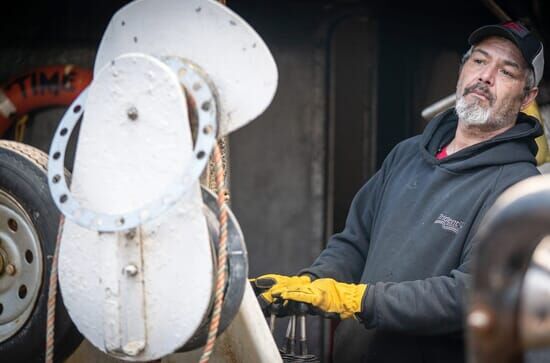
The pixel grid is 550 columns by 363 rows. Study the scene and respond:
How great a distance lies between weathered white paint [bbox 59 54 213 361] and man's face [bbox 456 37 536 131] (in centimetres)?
109

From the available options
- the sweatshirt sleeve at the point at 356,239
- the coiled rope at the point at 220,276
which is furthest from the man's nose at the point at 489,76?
the coiled rope at the point at 220,276

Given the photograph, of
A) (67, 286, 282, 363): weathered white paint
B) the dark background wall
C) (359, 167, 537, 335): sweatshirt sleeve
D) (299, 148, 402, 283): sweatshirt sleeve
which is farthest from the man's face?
the dark background wall

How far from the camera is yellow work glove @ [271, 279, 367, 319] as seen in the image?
2.14m

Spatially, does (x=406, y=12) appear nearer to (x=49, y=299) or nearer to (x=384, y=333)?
(x=384, y=333)

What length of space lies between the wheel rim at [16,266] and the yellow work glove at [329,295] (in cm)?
62

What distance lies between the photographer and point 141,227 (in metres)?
1.81

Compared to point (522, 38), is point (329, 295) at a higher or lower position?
lower

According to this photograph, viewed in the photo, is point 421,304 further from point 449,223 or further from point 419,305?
point 449,223

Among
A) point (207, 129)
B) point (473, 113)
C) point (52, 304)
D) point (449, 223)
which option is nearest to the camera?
point (207, 129)

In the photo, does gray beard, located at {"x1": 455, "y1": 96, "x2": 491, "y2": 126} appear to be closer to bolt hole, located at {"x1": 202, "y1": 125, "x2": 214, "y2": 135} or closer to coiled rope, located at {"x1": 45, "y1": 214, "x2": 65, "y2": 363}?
bolt hole, located at {"x1": 202, "y1": 125, "x2": 214, "y2": 135}

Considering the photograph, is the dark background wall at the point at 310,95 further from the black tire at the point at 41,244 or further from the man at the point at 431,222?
the black tire at the point at 41,244

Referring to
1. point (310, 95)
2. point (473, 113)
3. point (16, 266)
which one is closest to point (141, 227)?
point (16, 266)

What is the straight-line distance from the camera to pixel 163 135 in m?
1.78

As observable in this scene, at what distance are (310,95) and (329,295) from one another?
264 centimetres
